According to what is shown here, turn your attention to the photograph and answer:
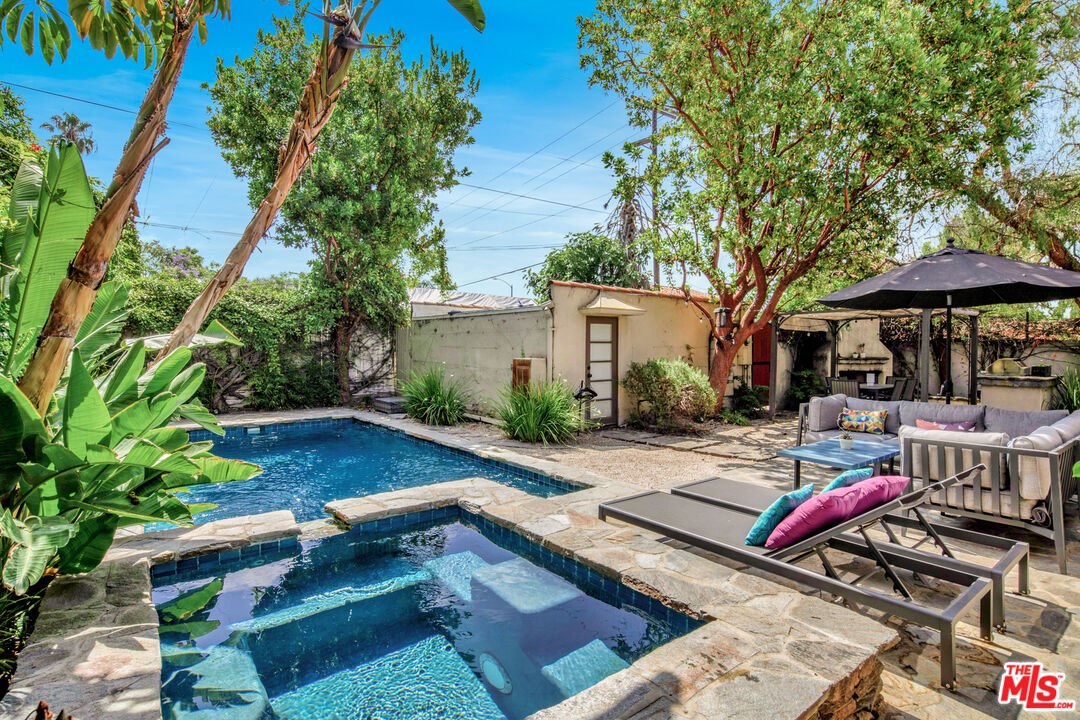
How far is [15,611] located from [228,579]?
1277 millimetres

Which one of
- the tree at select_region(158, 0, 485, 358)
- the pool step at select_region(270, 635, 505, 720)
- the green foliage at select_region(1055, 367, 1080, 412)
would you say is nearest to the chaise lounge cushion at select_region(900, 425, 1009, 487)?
the pool step at select_region(270, 635, 505, 720)

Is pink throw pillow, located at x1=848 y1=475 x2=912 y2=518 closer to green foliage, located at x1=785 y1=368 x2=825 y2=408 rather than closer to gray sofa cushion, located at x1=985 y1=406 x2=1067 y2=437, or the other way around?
gray sofa cushion, located at x1=985 y1=406 x2=1067 y2=437

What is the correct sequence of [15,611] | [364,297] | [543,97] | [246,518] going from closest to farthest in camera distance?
[15,611] → [246,518] → [364,297] → [543,97]

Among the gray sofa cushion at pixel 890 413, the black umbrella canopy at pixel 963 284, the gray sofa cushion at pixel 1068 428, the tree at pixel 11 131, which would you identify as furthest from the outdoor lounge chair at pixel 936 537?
the tree at pixel 11 131

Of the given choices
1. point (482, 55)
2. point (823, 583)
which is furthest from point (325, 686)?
point (482, 55)

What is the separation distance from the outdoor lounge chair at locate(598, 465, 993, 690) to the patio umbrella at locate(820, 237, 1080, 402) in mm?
3190

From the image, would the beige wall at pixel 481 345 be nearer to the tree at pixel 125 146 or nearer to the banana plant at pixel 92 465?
the banana plant at pixel 92 465

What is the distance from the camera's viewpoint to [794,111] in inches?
329

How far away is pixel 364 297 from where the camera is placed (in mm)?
12555

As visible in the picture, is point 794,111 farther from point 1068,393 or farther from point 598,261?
point 598,261

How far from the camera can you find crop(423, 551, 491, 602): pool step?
146 inches

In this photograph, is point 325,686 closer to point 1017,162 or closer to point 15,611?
point 15,611

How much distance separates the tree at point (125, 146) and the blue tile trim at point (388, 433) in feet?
14.9

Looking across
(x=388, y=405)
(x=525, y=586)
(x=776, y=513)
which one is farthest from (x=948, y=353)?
(x=388, y=405)
